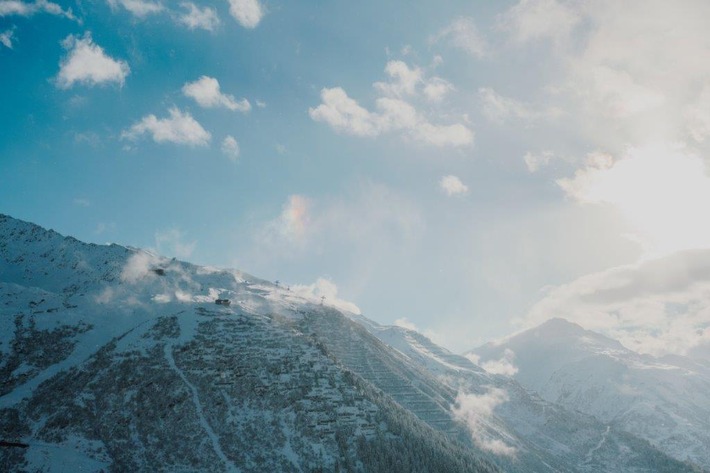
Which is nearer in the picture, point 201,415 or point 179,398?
point 201,415

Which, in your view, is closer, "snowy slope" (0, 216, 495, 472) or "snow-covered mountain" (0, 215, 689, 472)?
"snow-covered mountain" (0, 215, 689, 472)

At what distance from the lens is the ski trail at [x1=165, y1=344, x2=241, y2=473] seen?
114m

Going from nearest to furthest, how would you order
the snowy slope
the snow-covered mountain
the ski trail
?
the snow-covered mountain < the snowy slope < the ski trail

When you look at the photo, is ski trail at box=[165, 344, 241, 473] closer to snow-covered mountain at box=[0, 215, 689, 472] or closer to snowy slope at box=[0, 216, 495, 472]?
snow-covered mountain at box=[0, 215, 689, 472]

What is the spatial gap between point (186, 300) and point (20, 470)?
298 ft

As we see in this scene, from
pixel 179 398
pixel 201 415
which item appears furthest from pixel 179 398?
pixel 201 415

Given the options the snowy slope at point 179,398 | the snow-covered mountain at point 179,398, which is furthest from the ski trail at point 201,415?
the snowy slope at point 179,398

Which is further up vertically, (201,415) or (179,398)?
(179,398)

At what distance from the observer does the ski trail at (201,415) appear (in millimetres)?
113688

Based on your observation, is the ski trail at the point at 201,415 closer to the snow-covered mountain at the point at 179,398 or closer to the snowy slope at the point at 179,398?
the snow-covered mountain at the point at 179,398

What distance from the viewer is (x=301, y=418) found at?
13050 centimetres

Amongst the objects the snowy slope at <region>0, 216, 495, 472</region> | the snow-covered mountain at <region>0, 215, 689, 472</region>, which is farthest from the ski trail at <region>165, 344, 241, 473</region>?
the snowy slope at <region>0, 216, 495, 472</region>

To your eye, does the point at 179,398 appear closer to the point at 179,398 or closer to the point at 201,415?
the point at 179,398

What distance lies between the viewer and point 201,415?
124m
